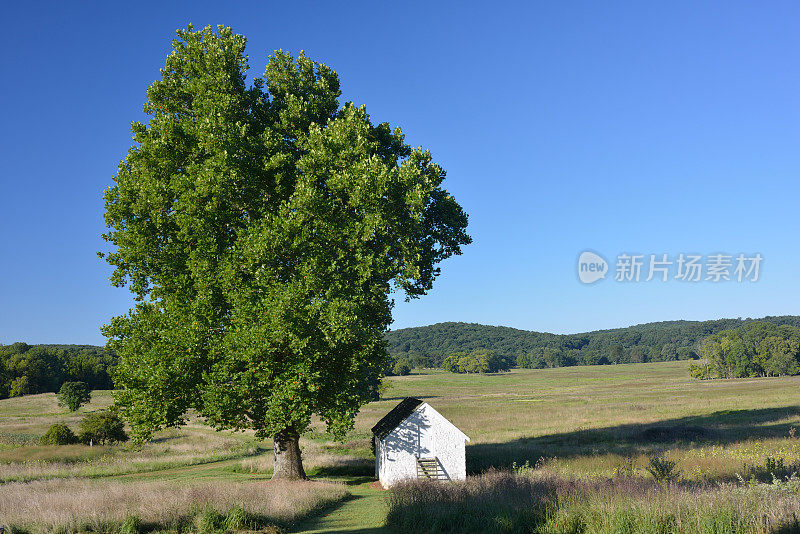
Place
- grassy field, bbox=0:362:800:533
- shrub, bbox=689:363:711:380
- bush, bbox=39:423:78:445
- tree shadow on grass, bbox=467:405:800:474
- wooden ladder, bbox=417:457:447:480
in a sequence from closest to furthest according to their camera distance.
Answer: grassy field, bbox=0:362:800:533 → wooden ladder, bbox=417:457:447:480 → tree shadow on grass, bbox=467:405:800:474 → bush, bbox=39:423:78:445 → shrub, bbox=689:363:711:380

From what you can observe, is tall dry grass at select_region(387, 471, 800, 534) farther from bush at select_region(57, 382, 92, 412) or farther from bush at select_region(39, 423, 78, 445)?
bush at select_region(57, 382, 92, 412)

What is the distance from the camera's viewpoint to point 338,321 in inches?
822

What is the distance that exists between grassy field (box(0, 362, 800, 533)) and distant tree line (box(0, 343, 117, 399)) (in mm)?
58609

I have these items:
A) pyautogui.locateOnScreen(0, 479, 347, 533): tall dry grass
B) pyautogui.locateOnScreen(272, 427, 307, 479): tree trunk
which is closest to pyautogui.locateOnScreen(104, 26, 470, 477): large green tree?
pyautogui.locateOnScreen(272, 427, 307, 479): tree trunk

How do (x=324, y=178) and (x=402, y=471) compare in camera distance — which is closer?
(x=324, y=178)

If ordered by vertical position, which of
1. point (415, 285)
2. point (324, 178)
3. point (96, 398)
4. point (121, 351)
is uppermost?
point (324, 178)

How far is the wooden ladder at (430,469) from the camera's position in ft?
91.5

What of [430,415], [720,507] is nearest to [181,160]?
[430,415]

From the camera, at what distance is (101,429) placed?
51688mm

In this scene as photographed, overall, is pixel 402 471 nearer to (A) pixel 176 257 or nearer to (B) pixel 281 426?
(B) pixel 281 426

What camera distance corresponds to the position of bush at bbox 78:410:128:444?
5125 cm

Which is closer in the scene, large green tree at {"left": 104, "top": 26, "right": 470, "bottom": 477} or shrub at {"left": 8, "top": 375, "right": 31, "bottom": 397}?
large green tree at {"left": 104, "top": 26, "right": 470, "bottom": 477}

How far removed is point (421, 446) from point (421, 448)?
0.10m

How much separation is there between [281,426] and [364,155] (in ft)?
39.4
